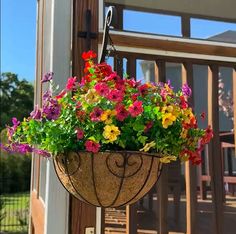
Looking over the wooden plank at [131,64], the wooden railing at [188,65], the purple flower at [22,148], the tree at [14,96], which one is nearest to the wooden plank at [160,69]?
the wooden railing at [188,65]

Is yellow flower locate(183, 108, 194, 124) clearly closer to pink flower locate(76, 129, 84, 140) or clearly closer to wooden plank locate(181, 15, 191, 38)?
pink flower locate(76, 129, 84, 140)

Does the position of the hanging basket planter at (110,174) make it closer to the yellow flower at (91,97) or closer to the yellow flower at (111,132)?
the yellow flower at (111,132)

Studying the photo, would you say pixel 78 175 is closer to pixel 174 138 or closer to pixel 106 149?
pixel 106 149

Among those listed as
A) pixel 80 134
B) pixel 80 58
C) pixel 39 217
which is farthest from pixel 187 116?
pixel 39 217

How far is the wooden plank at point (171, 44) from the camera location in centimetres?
207

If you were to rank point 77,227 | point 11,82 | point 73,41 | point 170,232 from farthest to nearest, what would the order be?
point 11,82 < point 170,232 < point 73,41 < point 77,227

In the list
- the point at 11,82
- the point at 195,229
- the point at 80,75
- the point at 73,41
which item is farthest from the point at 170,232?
the point at 11,82

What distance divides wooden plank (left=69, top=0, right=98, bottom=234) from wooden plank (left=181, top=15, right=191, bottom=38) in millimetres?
542

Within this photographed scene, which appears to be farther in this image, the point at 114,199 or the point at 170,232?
the point at 170,232

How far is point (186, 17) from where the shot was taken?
2346 millimetres

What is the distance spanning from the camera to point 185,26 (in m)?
2.31

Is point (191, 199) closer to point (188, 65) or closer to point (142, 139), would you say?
Answer: point (188, 65)

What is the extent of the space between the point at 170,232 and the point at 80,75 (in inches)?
39.4

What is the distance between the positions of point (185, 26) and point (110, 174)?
4.07 feet
